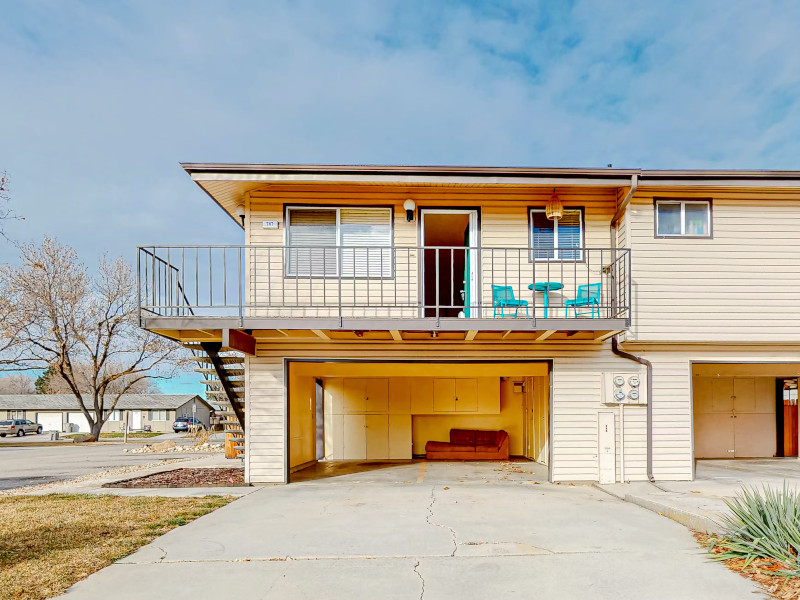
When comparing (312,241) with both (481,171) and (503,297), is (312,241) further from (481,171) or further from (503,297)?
(503,297)

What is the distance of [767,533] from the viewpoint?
519 cm

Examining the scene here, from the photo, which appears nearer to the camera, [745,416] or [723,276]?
[723,276]

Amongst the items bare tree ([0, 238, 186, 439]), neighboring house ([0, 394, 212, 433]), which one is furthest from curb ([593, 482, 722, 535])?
neighboring house ([0, 394, 212, 433])

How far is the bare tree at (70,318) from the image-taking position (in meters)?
27.6

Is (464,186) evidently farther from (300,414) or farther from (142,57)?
(142,57)

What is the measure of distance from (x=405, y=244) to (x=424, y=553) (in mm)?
5811

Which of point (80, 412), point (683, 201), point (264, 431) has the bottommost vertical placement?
point (80, 412)

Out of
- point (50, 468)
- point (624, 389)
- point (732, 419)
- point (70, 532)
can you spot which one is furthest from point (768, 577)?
point (50, 468)

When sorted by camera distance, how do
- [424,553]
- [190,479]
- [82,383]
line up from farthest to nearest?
[82,383] → [190,479] → [424,553]

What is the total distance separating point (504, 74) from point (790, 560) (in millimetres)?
35559

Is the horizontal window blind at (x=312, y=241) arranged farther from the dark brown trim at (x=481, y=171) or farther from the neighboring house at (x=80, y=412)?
the neighboring house at (x=80, y=412)

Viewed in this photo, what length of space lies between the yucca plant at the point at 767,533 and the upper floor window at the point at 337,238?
6511 millimetres

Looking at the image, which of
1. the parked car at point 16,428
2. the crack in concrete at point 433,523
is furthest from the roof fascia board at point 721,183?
the parked car at point 16,428

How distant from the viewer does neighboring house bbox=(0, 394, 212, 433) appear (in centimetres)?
5962
